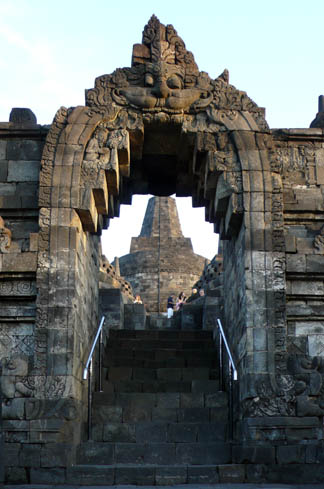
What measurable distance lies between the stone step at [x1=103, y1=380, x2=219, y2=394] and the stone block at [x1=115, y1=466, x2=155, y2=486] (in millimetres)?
2392

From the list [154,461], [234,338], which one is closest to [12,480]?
[154,461]

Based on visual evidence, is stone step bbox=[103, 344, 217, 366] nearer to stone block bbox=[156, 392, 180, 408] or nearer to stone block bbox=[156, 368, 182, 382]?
stone block bbox=[156, 368, 182, 382]

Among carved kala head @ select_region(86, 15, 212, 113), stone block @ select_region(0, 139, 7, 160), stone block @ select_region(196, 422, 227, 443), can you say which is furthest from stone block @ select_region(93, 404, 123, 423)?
carved kala head @ select_region(86, 15, 212, 113)

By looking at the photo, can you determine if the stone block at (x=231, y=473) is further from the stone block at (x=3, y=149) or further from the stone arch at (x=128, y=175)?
the stone block at (x=3, y=149)

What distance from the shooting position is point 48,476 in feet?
28.8

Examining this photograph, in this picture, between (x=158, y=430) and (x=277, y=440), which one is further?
(x=158, y=430)

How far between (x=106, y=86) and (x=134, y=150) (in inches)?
42.0

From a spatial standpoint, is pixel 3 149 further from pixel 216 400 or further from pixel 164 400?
pixel 216 400

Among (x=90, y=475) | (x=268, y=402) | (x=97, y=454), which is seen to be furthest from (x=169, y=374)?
(x=90, y=475)

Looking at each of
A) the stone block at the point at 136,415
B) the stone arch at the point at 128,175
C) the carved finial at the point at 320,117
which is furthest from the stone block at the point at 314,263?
the stone block at the point at 136,415

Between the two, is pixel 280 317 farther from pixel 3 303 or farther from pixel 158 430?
pixel 3 303

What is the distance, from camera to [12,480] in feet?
28.7

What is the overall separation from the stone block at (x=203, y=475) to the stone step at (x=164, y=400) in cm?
172

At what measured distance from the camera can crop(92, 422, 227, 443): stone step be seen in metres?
9.89
